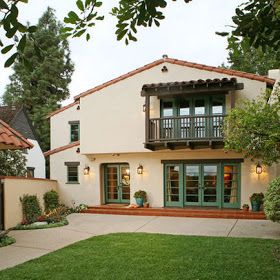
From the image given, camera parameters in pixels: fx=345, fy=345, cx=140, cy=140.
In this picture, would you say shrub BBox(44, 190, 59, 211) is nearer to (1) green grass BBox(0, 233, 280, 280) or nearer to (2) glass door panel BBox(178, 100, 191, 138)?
(2) glass door panel BBox(178, 100, 191, 138)

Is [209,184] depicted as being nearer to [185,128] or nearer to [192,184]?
[192,184]

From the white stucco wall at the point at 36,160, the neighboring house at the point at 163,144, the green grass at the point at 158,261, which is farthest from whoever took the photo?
the white stucco wall at the point at 36,160

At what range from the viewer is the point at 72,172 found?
1795cm

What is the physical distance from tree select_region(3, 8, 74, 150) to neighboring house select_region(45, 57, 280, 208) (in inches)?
566

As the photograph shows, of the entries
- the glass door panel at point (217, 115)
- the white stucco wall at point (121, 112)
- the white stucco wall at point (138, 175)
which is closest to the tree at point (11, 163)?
the white stucco wall at point (138, 175)

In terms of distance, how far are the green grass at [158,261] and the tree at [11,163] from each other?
31.7 feet

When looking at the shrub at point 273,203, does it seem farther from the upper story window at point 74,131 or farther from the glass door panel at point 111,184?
the upper story window at point 74,131

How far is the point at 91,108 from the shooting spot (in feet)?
55.8

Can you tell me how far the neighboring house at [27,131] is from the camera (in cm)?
2531

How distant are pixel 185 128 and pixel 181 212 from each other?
3649mm

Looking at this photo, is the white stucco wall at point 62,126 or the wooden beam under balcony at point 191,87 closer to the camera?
the wooden beam under balcony at point 191,87

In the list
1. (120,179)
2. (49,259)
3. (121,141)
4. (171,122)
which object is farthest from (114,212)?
(49,259)

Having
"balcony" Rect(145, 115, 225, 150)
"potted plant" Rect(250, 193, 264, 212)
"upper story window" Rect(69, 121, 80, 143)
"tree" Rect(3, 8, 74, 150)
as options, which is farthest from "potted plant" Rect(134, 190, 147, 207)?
"tree" Rect(3, 8, 74, 150)

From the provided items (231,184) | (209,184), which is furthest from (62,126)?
(231,184)
